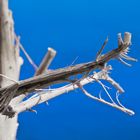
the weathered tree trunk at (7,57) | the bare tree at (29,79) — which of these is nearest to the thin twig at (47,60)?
the bare tree at (29,79)

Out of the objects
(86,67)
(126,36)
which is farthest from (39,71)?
(126,36)

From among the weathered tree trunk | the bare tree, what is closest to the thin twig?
the bare tree

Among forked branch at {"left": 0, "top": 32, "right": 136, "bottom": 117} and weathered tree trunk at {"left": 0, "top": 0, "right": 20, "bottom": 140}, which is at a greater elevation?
weathered tree trunk at {"left": 0, "top": 0, "right": 20, "bottom": 140}

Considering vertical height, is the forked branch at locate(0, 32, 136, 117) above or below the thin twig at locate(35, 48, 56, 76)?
below

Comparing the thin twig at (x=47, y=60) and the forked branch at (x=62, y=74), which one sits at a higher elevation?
the thin twig at (x=47, y=60)

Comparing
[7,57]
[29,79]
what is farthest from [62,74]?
[7,57]

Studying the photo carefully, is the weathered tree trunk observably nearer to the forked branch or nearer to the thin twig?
the thin twig

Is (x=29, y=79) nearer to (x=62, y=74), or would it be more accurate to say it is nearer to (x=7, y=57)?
(x=62, y=74)

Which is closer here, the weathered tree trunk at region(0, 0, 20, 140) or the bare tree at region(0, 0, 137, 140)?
the bare tree at region(0, 0, 137, 140)

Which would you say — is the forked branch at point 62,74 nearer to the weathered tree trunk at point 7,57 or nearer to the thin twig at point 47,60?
the thin twig at point 47,60
